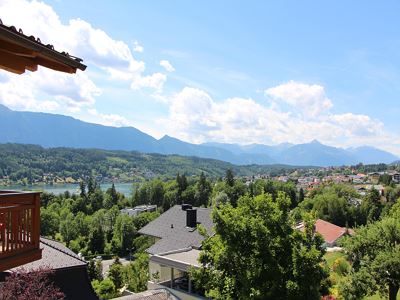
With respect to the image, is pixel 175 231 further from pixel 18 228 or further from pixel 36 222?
pixel 18 228

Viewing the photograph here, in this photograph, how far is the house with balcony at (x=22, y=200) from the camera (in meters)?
5.00

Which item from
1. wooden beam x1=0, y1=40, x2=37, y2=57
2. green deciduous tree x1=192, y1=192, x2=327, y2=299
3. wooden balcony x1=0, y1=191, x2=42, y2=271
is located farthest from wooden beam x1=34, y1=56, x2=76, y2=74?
green deciduous tree x1=192, y1=192, x2=327, y2=299

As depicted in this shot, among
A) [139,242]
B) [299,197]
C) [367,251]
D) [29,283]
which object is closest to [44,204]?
[139,242]

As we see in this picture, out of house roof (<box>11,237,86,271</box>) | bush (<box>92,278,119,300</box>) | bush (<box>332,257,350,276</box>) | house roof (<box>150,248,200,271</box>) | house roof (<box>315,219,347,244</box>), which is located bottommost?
house roof (<box>315,219,347,244</box>)

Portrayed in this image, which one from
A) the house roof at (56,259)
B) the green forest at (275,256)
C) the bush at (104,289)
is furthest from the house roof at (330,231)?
the house roof at (56,259)

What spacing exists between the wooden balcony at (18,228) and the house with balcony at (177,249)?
1276 cm

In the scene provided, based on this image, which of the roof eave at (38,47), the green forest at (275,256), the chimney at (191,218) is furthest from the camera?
the chimney at (191,218)

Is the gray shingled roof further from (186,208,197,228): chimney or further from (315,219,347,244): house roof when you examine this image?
(315,219,347,244): house roof

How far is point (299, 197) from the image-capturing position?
100750 mm

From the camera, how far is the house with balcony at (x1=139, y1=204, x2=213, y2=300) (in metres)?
20.7

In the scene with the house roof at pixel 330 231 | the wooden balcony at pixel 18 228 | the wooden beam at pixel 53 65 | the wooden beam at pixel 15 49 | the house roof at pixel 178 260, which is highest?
the wooden beam at pixel 15 49

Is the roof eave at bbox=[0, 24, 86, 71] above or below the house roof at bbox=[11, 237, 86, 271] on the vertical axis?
above

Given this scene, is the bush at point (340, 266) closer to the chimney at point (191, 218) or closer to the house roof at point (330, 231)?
the chimney at point (191, 218)

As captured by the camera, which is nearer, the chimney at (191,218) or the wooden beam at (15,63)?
the wooden beam at (15,63)
